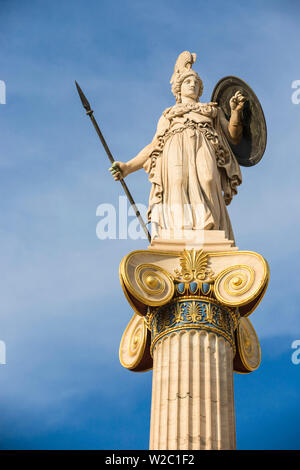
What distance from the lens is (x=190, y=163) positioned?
2102cm

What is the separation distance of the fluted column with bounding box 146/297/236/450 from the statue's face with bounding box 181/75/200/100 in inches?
277

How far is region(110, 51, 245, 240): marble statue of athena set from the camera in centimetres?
2034

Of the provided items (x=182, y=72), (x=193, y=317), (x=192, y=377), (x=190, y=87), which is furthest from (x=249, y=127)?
(x=192, y=377)

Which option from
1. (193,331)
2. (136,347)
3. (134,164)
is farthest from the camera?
(134,164)

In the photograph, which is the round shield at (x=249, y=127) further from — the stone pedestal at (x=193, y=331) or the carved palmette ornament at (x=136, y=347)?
the carved palmette ornament at (x=136, y=347)

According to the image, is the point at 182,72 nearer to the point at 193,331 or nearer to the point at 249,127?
the point at 249,127

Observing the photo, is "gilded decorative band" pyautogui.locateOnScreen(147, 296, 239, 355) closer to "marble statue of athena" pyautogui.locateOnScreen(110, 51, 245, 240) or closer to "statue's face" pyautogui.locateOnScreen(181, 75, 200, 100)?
"marble statue of athena" pyautogui.locateOnScreen(110, 51, 245, 240)

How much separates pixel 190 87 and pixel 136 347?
25.0ft

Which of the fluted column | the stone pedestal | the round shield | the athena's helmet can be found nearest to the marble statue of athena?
the athena's helmet

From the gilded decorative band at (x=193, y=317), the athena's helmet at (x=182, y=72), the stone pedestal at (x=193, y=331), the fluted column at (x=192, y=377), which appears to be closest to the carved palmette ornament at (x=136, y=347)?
the stone pedestal at (x=193, y=331)

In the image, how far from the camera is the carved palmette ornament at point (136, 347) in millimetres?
19500

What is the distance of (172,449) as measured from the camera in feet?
53.3
